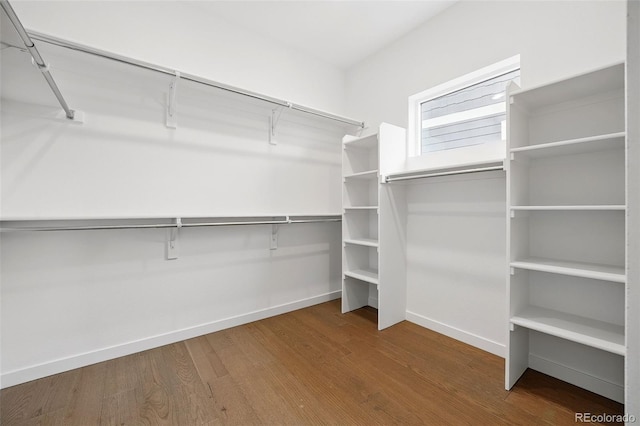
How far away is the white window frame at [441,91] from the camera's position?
76.5 inches

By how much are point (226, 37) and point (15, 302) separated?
247 centimetres

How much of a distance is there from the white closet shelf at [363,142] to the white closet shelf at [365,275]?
4.19 feet

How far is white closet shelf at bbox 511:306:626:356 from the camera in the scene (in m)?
1.28

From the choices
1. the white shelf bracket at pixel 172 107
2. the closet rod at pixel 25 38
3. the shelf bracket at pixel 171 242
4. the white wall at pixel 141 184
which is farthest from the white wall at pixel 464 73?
the closet rod at pixel 25 38

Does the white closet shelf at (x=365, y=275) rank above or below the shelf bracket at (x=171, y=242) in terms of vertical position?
below

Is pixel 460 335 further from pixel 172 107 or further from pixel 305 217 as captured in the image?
pixel 172 107

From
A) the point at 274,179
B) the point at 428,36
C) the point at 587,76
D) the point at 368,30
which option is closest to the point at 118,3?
the point at 274,179

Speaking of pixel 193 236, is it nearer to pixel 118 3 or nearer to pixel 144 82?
pixel 144 82

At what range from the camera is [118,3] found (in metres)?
1.90

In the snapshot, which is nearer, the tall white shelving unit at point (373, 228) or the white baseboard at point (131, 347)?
the white baseboard at point (131, 347)

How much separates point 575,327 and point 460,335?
834 millimetres

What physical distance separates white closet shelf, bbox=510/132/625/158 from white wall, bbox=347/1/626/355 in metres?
0.37

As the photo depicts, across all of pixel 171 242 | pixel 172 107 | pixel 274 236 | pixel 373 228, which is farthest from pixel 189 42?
pixel 373 228

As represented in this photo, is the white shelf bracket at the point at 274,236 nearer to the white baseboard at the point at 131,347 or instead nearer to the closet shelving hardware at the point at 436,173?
the white baseboard at the point at 131,347
